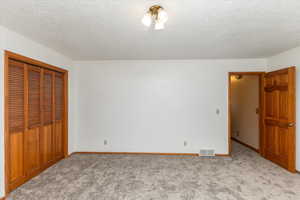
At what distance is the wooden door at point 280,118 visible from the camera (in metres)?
3.12

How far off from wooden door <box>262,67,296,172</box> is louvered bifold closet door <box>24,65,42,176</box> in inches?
190

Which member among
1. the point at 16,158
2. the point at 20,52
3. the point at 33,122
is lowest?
the point at 16,158

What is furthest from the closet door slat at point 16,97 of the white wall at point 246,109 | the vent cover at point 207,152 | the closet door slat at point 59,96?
the white wall at point 246,109

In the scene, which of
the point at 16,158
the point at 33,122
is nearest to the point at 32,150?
the point at 16,158

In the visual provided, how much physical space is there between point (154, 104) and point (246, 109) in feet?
9.48

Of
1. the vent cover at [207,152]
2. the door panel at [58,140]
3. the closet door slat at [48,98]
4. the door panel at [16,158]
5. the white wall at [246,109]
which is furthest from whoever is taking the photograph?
the white wall at [246,109]

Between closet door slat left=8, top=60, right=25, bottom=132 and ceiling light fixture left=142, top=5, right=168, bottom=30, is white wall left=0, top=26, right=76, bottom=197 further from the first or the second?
ceiling light fixture left=142, top=5, right=168, bottom=30

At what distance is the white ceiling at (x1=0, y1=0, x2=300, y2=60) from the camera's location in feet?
5.74

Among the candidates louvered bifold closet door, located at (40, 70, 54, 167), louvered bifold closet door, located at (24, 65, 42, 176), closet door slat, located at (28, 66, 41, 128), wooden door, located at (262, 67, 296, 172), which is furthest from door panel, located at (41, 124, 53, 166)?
wooden door, located at (262, 67, 296, 172)

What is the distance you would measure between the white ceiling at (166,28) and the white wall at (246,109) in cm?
138

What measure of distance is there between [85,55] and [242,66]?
3.87 m

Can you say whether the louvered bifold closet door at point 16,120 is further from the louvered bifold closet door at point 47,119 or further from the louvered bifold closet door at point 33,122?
the louvered bifold closet door at point 47,119

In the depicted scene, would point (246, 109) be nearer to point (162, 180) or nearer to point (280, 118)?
point (280, 118)

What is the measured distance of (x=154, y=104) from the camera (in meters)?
4.21
